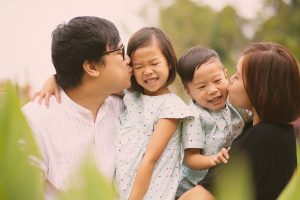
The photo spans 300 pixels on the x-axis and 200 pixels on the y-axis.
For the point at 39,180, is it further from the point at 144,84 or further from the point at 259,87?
the point at 144,84

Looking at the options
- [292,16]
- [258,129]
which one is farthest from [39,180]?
[292,16]

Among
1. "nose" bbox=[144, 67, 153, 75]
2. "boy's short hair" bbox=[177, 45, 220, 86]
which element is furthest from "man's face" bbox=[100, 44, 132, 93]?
"boy's short hair" bbox=[177, 45, 220, 86]

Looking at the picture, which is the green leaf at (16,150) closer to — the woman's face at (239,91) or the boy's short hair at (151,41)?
the woman's face at (239,91)

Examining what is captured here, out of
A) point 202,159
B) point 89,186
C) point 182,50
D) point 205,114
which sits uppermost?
point 89,186

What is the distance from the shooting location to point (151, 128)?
2420 mm

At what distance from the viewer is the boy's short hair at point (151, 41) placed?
2422 millimetres

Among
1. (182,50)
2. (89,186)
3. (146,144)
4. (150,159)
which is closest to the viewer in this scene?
(89,186)

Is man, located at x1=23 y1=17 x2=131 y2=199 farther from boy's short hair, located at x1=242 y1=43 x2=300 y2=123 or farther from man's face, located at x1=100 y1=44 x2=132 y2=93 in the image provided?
boy's short hair, located at x1=242 y1=43 x2=300 y2=123

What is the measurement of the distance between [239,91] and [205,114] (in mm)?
296

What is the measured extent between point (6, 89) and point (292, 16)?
2422cm

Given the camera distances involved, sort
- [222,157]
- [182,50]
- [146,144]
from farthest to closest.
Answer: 1. [182,50]
2. [146,144]
3. [222,157]

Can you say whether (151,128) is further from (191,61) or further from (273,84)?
(273,84)

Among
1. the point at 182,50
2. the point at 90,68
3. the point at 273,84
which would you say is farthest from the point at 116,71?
the point at 182,50

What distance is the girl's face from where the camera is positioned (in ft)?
7.73
